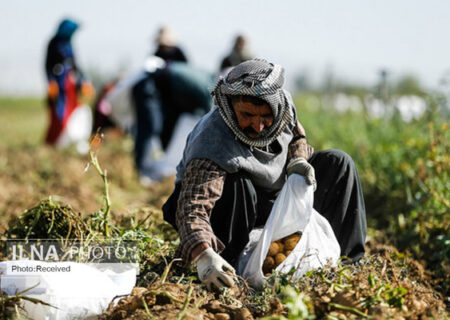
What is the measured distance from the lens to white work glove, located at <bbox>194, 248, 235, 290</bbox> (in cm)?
215

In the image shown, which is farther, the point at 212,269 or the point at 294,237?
the point at 294,237

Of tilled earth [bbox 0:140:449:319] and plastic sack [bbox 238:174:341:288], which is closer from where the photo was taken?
tilled earth [bbox 0:140:449:319]

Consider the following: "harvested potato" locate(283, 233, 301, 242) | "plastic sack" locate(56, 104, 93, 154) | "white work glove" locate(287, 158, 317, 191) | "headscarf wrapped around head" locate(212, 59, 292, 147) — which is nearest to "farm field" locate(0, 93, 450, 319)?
"harvested potato" locate(283, 233, 301, 242)

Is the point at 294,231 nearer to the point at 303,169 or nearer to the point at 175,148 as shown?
the point at 303,169

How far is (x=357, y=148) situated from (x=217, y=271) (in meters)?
3.18

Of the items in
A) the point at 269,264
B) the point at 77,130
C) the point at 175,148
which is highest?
the point at 269,264

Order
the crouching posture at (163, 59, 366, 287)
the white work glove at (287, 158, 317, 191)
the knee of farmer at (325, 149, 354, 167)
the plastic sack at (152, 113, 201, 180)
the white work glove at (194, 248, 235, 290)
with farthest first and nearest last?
the plastic sack at (152, 113, 201, 180) → the knee of farmer at (325, 149, 354, 167) → the white work glove at (287, 158, 317, 191) → the crouching posture at (163, 59, 366, 287) → the white work glove at (194, 248, 235, 290)

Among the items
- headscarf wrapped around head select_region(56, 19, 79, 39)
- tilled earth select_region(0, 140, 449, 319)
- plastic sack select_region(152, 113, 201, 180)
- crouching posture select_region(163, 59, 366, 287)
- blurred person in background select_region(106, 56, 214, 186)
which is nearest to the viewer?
tilled earth select_region(0, 140, 449, 319)

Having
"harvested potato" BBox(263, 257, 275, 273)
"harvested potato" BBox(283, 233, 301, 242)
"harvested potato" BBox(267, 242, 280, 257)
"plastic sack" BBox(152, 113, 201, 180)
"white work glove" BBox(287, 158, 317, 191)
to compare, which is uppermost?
"white work glove" BBox(287, 158, 317, 191)

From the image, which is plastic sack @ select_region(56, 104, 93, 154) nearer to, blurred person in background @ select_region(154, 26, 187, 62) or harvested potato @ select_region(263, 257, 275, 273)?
blurred person in background @ select_region(154, 26, 187, 62)

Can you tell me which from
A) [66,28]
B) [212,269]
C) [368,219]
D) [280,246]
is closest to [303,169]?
[280,246]

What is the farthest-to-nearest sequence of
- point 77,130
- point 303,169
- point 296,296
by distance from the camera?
point 77,130 < point 303,169 < point 296,296

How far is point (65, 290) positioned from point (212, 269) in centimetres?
49

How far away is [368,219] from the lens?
13.6ft
